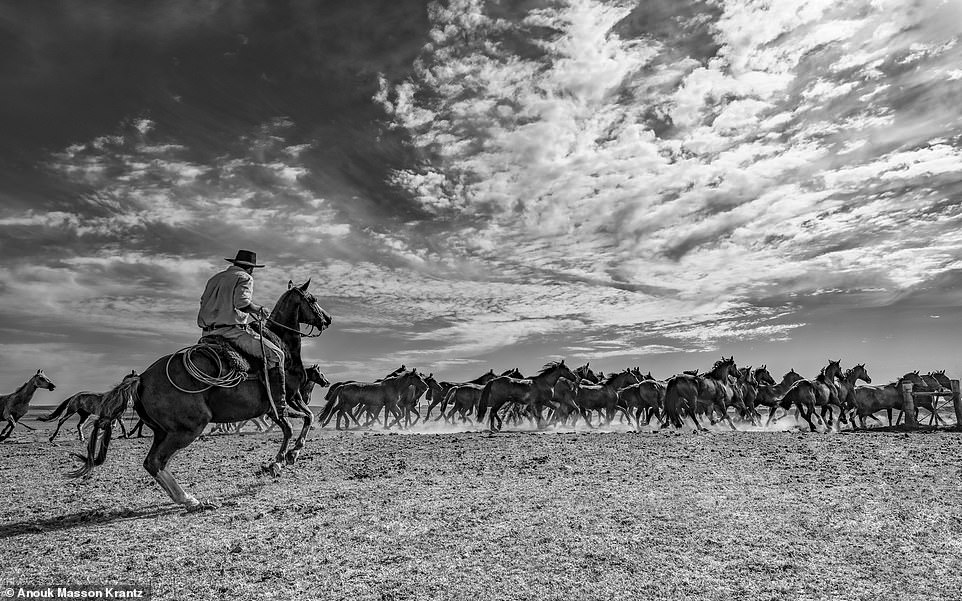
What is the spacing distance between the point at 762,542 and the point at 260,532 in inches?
208

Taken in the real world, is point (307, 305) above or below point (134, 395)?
above

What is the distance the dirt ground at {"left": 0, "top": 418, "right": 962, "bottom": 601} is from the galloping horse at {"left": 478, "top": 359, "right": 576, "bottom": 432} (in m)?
15.1

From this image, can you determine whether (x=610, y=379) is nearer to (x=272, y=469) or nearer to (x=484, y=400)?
(x=484, y=400)

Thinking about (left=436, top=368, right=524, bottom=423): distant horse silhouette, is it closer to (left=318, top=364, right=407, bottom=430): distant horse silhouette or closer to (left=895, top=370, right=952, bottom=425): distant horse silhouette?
(left=318, top=364, right=407, bottom=430): distant horse silhouette

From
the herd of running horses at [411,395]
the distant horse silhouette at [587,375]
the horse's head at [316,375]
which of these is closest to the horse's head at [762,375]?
the herd of running horses at [411,395]

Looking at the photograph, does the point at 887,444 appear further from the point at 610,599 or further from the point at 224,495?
the point at 224,495

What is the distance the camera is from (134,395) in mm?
7625

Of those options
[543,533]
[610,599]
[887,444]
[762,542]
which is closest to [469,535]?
[543,533]

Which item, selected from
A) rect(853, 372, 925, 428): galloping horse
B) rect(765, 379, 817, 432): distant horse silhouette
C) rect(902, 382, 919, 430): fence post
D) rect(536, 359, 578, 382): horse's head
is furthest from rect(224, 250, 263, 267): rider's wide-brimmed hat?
rect(853, 372, 925, 428): galloping horse

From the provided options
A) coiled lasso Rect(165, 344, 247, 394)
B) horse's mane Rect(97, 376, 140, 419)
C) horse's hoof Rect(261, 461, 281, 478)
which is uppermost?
coiled lasso Rect(165, 344, 247, 394)

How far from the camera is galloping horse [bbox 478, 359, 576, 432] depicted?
86.3 ft

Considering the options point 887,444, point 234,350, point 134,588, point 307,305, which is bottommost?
point 134,588

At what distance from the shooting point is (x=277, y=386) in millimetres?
8656

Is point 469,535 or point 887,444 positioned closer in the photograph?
point 469,535
